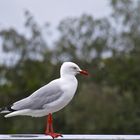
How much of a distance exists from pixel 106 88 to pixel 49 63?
423 centimetres

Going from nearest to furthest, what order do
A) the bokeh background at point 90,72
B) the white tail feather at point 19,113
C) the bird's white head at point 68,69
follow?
1. the white tail feather at point 19,113
2. the bird's white head at point 68,69
3. the bokeh background at point 90,72

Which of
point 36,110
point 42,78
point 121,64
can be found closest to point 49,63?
point 42,78

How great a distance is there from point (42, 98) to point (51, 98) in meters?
0.09

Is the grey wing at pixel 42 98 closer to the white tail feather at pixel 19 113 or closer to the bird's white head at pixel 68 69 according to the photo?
the white tail feather at pixel 19 113

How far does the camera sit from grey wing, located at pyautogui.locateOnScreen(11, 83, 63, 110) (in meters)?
6.44

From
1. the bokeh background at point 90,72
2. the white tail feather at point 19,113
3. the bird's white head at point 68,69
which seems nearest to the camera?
the white tail feather at point 19,113

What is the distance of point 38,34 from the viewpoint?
37.0m

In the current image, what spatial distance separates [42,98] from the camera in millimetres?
6535

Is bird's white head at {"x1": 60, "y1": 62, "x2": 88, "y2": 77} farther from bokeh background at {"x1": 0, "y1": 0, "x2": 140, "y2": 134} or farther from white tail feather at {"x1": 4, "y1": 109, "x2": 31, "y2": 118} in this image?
bokeh background at {"x1": 0, "y1": 0, "x2": 140, "y2": 134}

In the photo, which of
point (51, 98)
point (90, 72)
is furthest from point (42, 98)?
point (90, 72)

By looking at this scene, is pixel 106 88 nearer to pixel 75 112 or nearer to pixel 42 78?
pixel 75 112

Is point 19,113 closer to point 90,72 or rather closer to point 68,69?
point 68,69

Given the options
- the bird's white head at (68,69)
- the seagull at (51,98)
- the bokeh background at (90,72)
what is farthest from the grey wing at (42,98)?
the bokeh background at (90,72)

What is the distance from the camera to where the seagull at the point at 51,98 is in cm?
639
